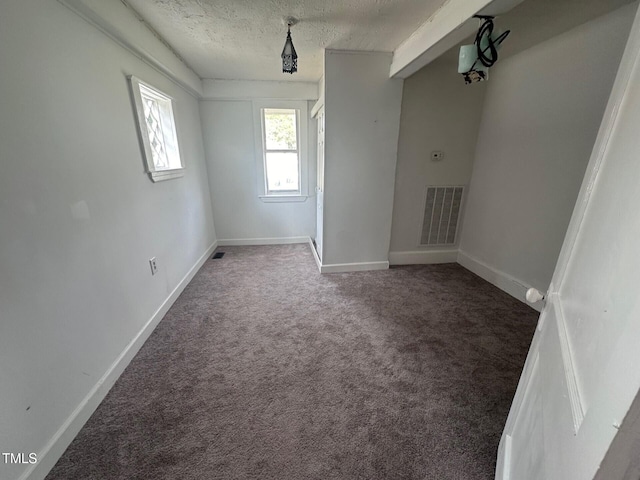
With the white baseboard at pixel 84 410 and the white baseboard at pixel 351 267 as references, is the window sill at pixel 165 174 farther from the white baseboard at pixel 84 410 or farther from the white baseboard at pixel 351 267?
the white baseboard at pixel 351 267

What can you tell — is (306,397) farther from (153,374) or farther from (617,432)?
(617,432)

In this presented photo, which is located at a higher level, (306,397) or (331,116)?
(331,116)

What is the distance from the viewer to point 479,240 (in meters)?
3.03

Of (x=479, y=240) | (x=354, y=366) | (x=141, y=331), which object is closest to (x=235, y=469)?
(x=354, y=366)

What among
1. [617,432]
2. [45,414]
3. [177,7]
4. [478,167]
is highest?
[177,7]

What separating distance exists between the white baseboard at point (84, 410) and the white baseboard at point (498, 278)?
3.12 meters

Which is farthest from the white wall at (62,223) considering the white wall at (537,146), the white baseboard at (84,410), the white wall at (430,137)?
the white wall at (537,146)

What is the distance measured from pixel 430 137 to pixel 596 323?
285 cm

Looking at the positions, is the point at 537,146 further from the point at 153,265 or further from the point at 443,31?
the point at 153,265

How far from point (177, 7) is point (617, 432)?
2.73 meters

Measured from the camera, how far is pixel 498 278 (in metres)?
2.74

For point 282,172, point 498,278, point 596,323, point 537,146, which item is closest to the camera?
point 596,323

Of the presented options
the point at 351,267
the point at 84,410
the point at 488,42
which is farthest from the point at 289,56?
the point at 84,410

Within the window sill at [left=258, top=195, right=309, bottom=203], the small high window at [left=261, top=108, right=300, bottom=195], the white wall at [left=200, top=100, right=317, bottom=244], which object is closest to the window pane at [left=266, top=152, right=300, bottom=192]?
the small high window at [left=261, top=108, right=300, bottom=195]
